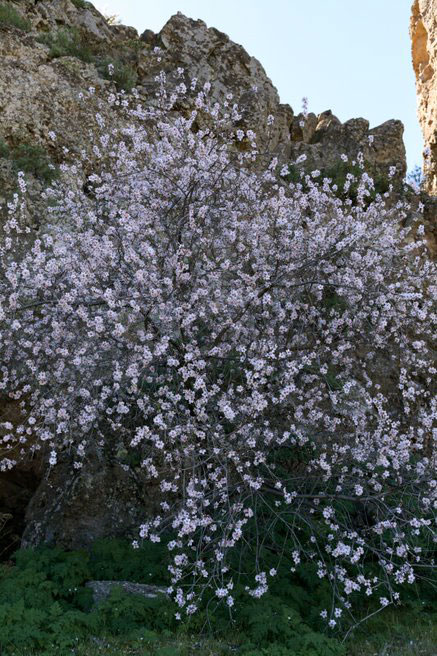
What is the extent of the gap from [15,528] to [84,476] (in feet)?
7.96

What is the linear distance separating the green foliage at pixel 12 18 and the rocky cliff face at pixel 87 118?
2.1 inches

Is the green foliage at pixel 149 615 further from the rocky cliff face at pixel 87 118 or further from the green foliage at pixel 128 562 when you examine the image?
the rocky cliff face at pixel 87 118

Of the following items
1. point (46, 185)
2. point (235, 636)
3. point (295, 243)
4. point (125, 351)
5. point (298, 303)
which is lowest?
point (235, 636)

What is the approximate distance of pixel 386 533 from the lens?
7160 millimetres

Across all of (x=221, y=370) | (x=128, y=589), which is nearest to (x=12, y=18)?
(x=221, y=370)

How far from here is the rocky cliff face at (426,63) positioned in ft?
81.0

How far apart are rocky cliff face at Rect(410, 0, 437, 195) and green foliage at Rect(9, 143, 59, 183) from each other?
1665 centimetres

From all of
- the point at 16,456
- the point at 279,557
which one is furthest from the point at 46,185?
the point at 279,557

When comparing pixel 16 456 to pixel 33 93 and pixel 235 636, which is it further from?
pixel 33 93

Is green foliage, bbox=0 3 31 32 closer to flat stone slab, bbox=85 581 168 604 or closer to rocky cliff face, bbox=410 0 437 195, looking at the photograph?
flat stone slab, bbox=85 581 168 604

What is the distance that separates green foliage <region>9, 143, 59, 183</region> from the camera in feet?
36.9

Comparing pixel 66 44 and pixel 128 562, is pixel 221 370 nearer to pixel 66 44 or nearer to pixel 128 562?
pixel 128 562

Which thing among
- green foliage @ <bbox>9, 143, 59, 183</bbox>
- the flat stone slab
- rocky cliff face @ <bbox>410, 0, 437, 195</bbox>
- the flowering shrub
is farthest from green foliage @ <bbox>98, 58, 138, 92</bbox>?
rocky cliff face @ <bbox>410, 0, 437, 195</bbox>

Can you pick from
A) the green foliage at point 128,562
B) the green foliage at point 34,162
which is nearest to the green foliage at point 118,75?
the green foliage at point 34,162
